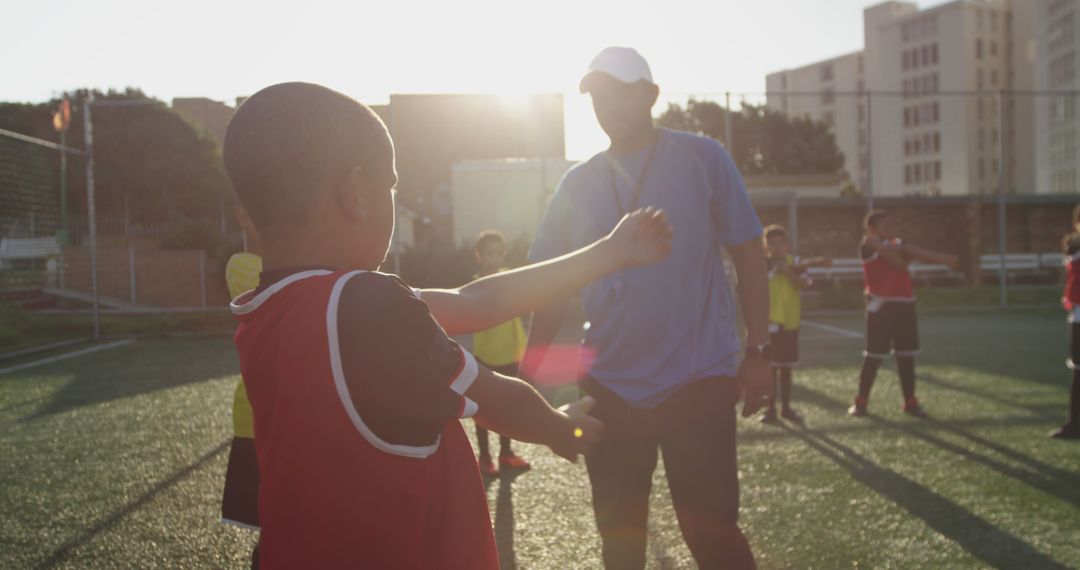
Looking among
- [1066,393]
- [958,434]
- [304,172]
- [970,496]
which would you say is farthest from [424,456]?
[1066,393]

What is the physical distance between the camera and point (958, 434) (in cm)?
675

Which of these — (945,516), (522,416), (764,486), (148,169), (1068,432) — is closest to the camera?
(522,416)

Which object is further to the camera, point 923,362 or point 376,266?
point 923,362

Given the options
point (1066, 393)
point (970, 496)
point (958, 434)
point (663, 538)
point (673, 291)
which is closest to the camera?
point (673, 291)

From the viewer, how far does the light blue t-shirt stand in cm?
276

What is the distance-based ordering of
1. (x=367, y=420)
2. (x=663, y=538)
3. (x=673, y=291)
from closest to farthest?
(x=367, y=420), (x=673, y=291), (x=663, y=538)

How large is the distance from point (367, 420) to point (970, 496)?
479 cm

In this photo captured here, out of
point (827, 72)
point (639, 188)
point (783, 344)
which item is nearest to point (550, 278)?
point (639, 188)

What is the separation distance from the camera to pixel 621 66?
2.82 meters

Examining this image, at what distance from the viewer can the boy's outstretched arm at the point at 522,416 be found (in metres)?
1.48

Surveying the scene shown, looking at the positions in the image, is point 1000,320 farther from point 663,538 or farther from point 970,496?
point 663,538

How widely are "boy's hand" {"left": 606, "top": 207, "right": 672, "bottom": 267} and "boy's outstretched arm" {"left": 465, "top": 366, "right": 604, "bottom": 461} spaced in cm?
36

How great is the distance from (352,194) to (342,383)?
315 millimetres

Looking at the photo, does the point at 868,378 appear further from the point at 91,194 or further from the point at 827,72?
the point at 827,72
